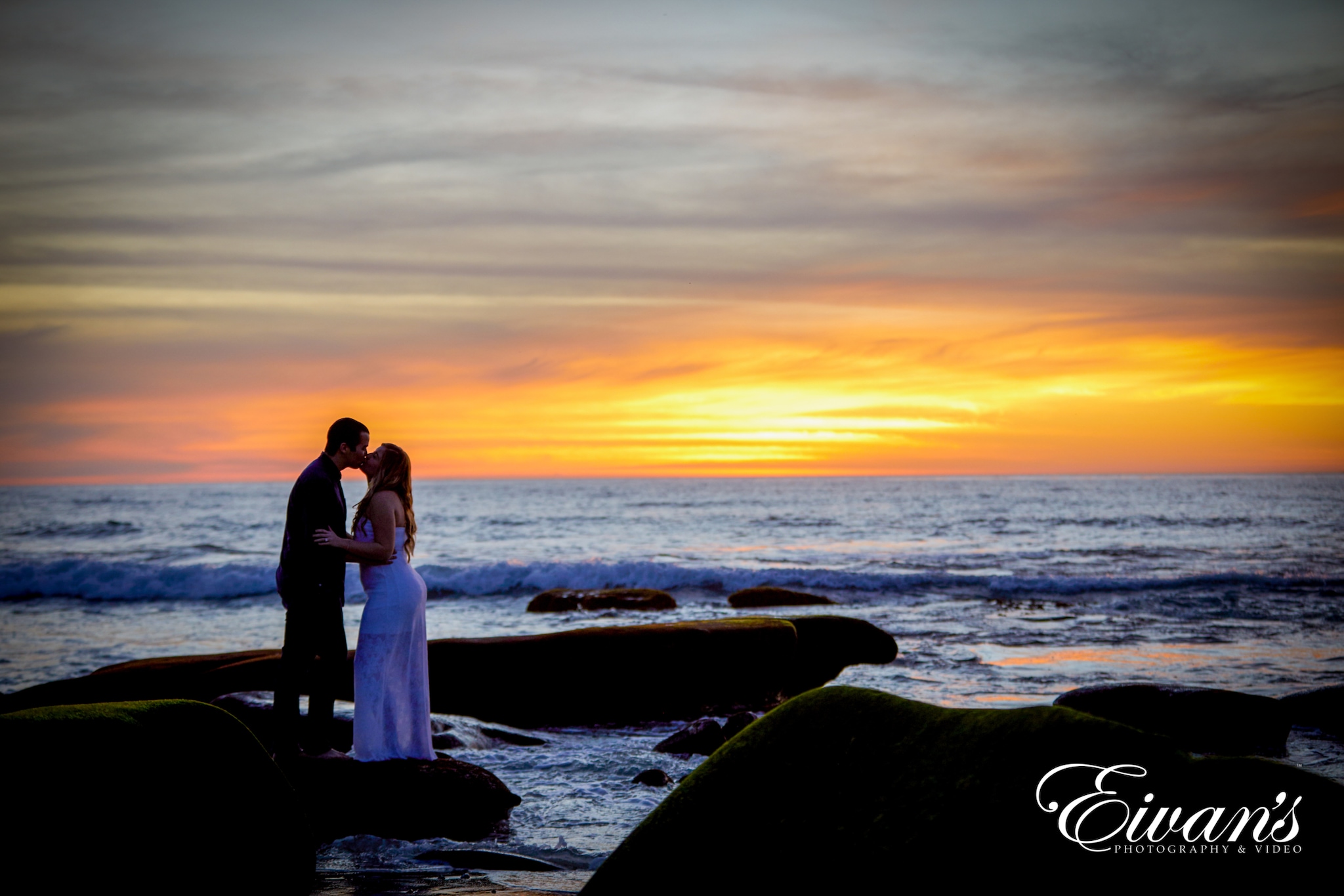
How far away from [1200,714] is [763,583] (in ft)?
55.5

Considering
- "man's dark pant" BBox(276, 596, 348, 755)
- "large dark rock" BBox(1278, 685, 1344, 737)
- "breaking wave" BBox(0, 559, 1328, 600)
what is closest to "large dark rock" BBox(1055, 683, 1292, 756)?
"large dark rock" BBox(1278, 685, 1344, 737)

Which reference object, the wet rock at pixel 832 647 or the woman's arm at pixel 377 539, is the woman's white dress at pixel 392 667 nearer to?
the woman's arm at pixel 377 539

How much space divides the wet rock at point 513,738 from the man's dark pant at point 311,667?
223 centimetres

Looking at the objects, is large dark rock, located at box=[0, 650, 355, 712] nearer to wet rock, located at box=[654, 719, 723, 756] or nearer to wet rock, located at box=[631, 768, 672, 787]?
wet rock, located at box=[654, 719, 723, 756]

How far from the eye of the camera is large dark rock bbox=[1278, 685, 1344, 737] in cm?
859

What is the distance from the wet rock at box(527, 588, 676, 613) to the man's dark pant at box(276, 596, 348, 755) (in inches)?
452

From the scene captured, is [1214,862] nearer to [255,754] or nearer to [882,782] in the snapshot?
[882,782]

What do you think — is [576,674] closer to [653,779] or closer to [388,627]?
[653,779]

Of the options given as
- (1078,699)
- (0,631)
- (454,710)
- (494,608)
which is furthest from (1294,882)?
(0,631)

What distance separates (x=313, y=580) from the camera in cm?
634

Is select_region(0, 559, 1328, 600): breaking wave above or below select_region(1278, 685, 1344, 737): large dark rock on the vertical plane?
below

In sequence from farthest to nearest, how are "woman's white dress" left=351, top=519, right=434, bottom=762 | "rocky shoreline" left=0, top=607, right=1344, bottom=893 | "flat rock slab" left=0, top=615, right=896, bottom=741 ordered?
1. "flat rock slab" left=0, top=615, right=896, bottom=741
2. "woman's white dress" left=351, top=519, right=434, bottom=762
3. "rocky shoreline" left=0, top=607, right=1344, bottom=893

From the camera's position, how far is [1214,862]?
7.40ft

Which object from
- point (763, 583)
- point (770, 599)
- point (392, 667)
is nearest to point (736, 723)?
point (392, 667)
